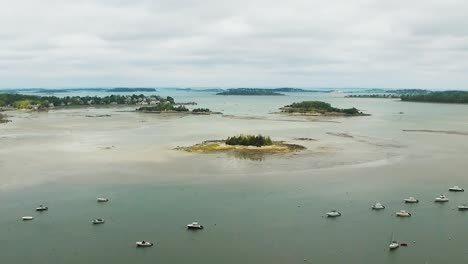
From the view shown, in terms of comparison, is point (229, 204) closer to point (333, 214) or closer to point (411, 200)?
point (333, 214)

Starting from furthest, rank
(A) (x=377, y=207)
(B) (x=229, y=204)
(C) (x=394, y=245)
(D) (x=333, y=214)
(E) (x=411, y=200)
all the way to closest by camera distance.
Answer: (E) (x=411, y=200), (B) (x=229, y=204), (A) (x=377, y=207), (D) (x=333, y=214), (C) (x=394, y=245)

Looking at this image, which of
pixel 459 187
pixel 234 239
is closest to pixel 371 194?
pixel 459 187

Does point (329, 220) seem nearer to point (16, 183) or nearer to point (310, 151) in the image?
point (16, 183)

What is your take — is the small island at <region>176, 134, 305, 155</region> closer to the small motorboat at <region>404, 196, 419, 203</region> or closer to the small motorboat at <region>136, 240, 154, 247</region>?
the small motorboat at <region>404, 196, 419, 203</region>

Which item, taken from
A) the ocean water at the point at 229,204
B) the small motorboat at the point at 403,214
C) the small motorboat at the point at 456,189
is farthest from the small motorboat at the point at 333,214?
the small motorboat at the point at 456,189

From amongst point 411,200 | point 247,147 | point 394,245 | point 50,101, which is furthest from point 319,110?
point 394,245

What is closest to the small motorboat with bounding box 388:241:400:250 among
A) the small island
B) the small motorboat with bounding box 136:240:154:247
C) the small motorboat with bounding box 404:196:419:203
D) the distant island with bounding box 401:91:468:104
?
the small motorboat with bounding box 404:196:419:203
